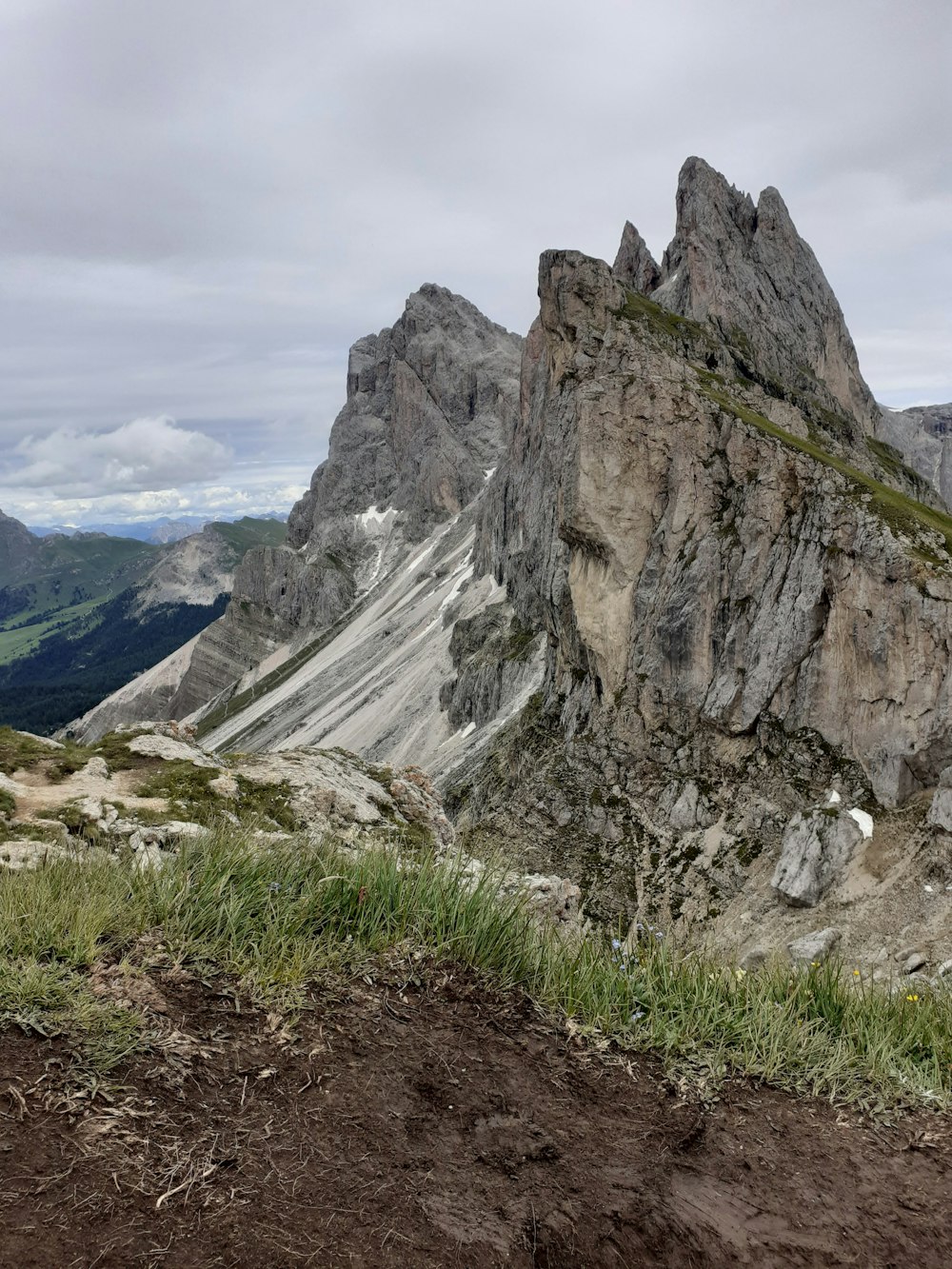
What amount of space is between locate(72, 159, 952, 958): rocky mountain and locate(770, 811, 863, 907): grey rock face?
16 centimetres

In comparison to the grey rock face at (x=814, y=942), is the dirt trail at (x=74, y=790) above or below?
above

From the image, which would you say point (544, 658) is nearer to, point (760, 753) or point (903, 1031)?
point (760, 753)

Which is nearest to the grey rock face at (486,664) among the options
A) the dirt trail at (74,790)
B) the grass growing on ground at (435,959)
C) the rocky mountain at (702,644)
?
the rocky mountain at (702,644)

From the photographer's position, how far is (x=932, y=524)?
51.4 metres

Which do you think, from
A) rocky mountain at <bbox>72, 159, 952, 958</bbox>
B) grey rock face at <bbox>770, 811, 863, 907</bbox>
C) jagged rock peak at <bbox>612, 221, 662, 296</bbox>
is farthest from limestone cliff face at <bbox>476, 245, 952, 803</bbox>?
jagged rock peak at <bbox>612, 221, 662, 296</bbox>

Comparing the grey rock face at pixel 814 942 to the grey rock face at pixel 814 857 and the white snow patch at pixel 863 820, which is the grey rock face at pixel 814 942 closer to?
the grey rock face at pixel 814 857

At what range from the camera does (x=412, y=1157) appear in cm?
447

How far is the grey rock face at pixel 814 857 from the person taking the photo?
1663 inches

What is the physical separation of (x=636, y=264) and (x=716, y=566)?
8770 centimetres

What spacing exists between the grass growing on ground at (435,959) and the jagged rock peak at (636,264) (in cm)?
13249

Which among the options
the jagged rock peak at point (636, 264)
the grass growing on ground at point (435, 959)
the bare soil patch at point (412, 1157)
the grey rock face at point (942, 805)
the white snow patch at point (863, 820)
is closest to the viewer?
the bare soil patch at point (412, 1157)

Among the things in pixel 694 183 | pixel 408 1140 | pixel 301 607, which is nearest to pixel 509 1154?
pixel 408 1140

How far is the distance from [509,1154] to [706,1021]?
2.07 m

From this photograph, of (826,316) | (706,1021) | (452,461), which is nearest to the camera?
(706,1021)
